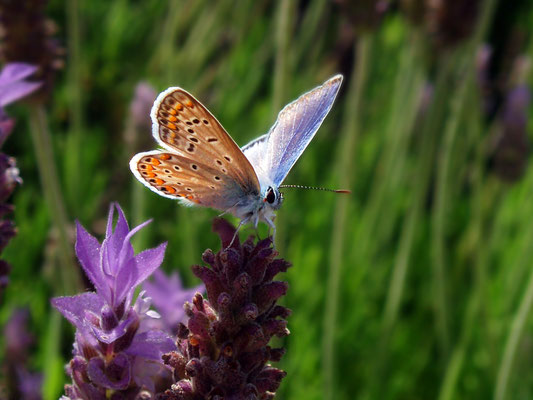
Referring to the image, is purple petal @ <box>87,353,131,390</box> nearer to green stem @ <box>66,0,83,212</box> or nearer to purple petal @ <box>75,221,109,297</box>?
purple petal @ <box>75,221,109,297</box>

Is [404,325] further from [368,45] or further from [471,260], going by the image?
[368,45]

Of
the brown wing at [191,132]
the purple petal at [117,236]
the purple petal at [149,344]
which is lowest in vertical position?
the purple petal at [149,344]

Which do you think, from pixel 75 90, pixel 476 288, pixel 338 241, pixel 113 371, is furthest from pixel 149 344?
pixel 75 90

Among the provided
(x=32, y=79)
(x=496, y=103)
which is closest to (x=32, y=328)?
(x=32, y=79)

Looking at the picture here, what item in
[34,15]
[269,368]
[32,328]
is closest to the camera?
[269,368]

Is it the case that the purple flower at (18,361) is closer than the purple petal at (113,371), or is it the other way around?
the purple petal at (113,371)

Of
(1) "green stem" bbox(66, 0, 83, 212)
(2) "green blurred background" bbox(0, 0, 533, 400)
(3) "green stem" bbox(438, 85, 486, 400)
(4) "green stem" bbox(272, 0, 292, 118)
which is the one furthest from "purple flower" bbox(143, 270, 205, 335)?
(1) "green stem" bbox(66, 0, 83, 212)

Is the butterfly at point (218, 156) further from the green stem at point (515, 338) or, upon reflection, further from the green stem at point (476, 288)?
the green stem at point (476, 288)

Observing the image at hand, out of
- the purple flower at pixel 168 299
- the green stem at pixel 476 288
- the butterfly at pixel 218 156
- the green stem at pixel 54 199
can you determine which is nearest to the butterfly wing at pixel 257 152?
the butterfly at pixel 218 156
